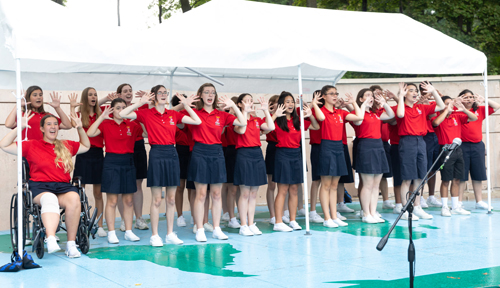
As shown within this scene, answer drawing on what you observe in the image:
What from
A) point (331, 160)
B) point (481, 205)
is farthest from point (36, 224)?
point (481, 205)

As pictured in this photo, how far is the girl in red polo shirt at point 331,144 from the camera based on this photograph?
23.7ft

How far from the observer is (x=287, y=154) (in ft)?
23.4

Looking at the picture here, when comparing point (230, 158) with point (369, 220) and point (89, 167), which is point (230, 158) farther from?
point (369, 220)

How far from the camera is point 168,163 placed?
6.21 m

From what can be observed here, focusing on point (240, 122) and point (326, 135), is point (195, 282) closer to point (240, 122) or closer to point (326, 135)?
point (240, 122)

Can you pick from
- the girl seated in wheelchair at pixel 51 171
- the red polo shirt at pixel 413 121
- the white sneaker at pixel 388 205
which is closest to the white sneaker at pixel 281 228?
the red polo shirt at pixel 413 121

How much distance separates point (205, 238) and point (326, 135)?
2.16 m

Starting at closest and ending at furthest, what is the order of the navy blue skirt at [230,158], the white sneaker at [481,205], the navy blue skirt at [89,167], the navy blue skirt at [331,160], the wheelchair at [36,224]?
the wheelchair at [36,224], the navy blue skirt at [89,167], the navy blue skirt at [331,160], the navy blue skirt at [230,158], the white sneaker at [481,205]

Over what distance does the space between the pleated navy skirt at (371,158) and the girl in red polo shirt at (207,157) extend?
1937 mm

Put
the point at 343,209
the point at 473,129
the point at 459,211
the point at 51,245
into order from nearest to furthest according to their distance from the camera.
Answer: the point at 51,245
the point at 459,211
the point at 473,129
the point at 343,209

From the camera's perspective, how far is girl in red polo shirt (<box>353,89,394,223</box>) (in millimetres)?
7504

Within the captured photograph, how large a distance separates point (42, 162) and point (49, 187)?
277 mm

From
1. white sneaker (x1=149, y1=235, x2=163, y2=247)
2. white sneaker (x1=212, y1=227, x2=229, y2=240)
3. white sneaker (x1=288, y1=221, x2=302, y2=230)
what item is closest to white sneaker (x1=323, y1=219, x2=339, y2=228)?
white sneaker (x1=288, y1=221, x2=302, y2=230)

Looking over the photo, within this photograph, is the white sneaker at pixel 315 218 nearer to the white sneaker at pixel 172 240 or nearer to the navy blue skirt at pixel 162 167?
the white sneaker at pixel 172 240
